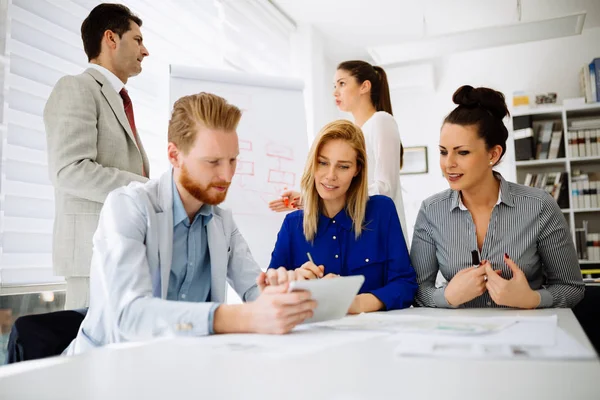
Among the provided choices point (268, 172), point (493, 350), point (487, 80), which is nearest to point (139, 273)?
point (493, 350)

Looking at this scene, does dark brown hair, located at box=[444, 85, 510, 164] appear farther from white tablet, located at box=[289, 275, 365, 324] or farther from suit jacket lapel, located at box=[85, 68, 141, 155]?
suit jacket lapel, located at box=[85, 68, 141, 155]

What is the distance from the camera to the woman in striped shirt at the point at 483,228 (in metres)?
1.52

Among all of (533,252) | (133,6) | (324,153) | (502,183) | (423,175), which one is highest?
(133,6)

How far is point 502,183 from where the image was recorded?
166 centimetres

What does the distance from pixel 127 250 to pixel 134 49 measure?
4.23 ft

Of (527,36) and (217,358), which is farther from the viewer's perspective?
(527,36)

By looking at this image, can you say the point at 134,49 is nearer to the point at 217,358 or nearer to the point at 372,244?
the point at 372,244

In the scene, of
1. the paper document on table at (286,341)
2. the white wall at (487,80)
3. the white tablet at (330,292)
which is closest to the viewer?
the paper document on table at (286,341)

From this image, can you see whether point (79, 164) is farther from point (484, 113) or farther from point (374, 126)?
point (484, 113)

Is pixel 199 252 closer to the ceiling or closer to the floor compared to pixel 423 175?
closer to the floor

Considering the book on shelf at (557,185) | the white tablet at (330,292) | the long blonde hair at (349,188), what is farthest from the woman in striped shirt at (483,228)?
the book on shelf at (557,185)

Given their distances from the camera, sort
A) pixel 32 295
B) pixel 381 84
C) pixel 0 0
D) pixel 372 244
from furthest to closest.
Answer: pixel 381 84 < pixel 32 295 < pixel 0 0 < pixel 372 244

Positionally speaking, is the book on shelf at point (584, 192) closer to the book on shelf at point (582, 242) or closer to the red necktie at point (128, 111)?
the book on shelf at point (582, 242)

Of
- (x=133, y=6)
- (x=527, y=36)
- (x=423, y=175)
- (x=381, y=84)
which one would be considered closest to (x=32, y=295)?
(x=133, y=6)
